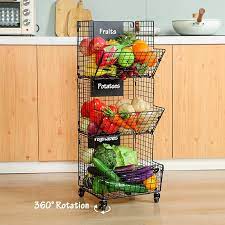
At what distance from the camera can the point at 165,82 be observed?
13.1ft

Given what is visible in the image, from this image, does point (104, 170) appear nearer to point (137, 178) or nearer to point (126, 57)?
point (137, 178)

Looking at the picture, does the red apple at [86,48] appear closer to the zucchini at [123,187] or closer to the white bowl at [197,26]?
the zucchini at [123,187]

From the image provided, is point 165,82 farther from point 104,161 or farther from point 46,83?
point 104,161

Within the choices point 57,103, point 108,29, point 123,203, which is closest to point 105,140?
point 123,203

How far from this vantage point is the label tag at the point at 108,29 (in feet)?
10.5

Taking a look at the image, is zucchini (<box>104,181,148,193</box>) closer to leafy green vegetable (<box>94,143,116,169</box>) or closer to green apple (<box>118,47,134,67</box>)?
leafy green vegetable (<box>94,143,116,169</box>)

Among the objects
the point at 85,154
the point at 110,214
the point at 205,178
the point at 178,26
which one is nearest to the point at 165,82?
the point at 178,26

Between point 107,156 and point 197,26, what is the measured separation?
1408 millimetres

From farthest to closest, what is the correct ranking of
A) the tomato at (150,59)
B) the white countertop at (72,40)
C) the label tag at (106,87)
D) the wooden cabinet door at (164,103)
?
the wooden cabinet door at (164,103) < the white countertop at (72,40) < the label tag at (106,87) < the tomato at (150,59)

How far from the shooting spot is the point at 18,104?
3924mm

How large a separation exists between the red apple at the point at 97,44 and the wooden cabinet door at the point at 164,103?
0.97 m

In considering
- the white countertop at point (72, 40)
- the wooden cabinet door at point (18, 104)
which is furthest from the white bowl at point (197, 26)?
the wooden cabinet door at point (18, 104)

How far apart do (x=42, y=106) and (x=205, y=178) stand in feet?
3.92

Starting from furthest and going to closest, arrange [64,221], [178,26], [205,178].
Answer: [178,26]
[205,178]
[64,221]
